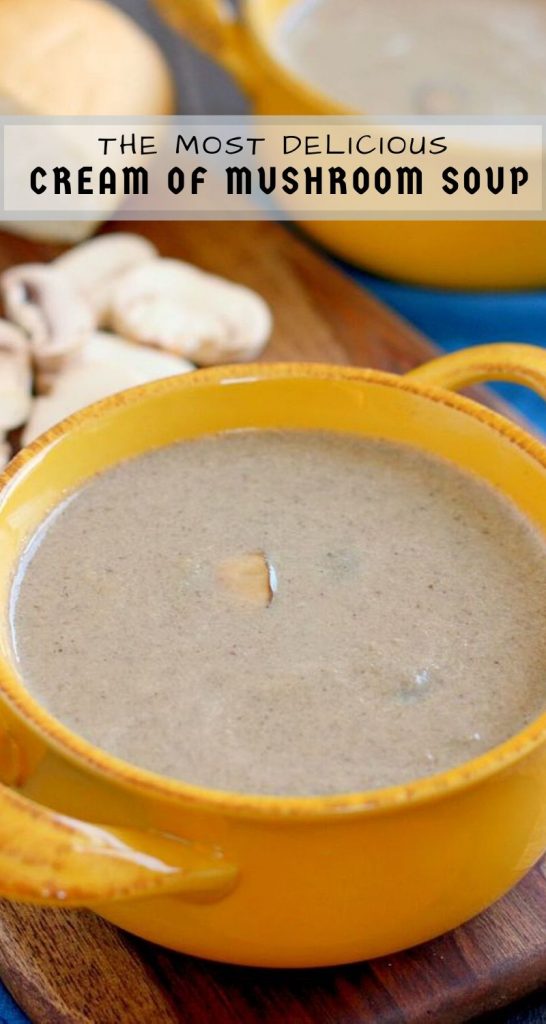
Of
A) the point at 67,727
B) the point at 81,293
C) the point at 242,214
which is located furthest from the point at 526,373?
the point at 242,214

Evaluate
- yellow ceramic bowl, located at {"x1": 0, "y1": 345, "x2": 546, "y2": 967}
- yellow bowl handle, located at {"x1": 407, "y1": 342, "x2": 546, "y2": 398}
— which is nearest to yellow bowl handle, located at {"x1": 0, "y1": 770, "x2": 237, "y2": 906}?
yellow ceramic bowl, located at {"x1": 0, "y1": 345, "x2": 546, "y2": 967}

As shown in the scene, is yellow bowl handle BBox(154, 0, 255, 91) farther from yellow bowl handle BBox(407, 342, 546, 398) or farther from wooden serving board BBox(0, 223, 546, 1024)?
wooden serving board BBox(0, 223, 546, 1024)

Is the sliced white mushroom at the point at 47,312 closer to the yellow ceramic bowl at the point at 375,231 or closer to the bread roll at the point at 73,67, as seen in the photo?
the bread roll at the point at 73,67

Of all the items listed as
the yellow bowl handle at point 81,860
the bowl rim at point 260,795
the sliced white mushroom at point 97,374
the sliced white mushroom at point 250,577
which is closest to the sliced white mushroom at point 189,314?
the sliced white mushroom at point 97,374

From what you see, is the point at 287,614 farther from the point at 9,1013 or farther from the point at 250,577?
the point at 9,1013

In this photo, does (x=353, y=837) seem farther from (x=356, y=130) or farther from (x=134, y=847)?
(x=356, y=130)

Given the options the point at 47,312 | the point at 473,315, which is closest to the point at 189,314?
the point at 47,312
